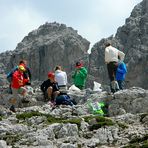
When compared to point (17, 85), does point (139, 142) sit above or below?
below

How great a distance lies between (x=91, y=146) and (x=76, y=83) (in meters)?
16.3

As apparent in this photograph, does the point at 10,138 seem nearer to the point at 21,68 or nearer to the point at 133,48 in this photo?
the point at 21,68

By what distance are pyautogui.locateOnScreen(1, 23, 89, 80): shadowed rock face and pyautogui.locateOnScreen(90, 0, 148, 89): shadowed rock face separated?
9128 millimetres

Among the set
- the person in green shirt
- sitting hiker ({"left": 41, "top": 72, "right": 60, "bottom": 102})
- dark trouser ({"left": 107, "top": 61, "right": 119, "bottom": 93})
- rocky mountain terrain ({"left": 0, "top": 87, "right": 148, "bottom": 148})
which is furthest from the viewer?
the person in green shirt

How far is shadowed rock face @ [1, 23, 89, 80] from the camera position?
132 metres

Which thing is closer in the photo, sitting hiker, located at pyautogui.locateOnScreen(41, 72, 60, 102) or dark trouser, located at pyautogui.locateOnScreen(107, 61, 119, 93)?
dark trouser, located at pyautogui.locateOnScreen(107, 61, 119, 93)

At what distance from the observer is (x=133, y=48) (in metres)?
116

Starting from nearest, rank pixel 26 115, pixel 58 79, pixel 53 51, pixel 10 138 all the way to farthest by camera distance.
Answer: pixel 10 138
pixel 26 115
pixel 58 79
pixel 53 51

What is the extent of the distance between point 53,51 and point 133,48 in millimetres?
23311

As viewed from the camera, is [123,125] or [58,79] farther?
[58,79]

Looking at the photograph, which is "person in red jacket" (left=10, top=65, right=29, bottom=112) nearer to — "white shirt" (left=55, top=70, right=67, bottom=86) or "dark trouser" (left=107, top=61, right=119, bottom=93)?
"white shirt" (left=55, top=70, right=67, bottom=86)

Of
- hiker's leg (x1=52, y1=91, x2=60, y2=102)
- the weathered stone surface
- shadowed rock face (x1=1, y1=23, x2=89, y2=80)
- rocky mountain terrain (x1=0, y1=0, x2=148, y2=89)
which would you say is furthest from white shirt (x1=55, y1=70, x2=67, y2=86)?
shadowed rock face (x1=1, y1=23, x2=89, y2=80)

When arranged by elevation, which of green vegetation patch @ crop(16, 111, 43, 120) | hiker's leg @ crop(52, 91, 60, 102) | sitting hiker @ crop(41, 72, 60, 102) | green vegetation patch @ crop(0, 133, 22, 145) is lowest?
green vegetation patch @ crop(0, 133, 22, 145)

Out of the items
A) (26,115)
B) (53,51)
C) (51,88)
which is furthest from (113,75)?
(53,51)
